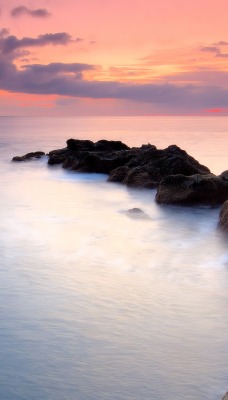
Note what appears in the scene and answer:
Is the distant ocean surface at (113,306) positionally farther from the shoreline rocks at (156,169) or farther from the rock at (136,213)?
the shoreline rocks at (156,169)

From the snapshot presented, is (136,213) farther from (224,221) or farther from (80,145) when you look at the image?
(80,145)

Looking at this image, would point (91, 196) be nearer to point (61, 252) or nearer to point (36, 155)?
point (61, 252)

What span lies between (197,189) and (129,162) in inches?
241

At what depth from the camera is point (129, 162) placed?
66.2 ft

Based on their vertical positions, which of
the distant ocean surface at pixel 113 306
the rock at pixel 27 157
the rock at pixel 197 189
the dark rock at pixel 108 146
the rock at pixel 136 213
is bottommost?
the distant ocean surface at pixel 113 306

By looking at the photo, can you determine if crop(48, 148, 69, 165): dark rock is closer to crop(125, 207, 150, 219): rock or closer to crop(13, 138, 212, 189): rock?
crop(13, 138, 212, 189): rock

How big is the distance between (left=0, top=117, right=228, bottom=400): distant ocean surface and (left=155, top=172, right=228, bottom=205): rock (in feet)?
1.45

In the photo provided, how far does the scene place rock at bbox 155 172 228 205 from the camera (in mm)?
14338

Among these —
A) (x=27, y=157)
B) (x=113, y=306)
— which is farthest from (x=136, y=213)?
(x=27, y=157)

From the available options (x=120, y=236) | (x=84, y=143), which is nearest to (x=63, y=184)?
(x=84, y=143)

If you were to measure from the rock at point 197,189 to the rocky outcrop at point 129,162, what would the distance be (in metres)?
3.04

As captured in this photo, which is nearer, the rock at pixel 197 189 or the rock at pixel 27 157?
the rock at pixel 197 189

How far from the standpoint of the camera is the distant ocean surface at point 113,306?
5.30 meters

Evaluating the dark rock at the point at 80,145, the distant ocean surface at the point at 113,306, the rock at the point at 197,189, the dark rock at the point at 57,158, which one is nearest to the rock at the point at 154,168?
the rock at the point at 197,189
